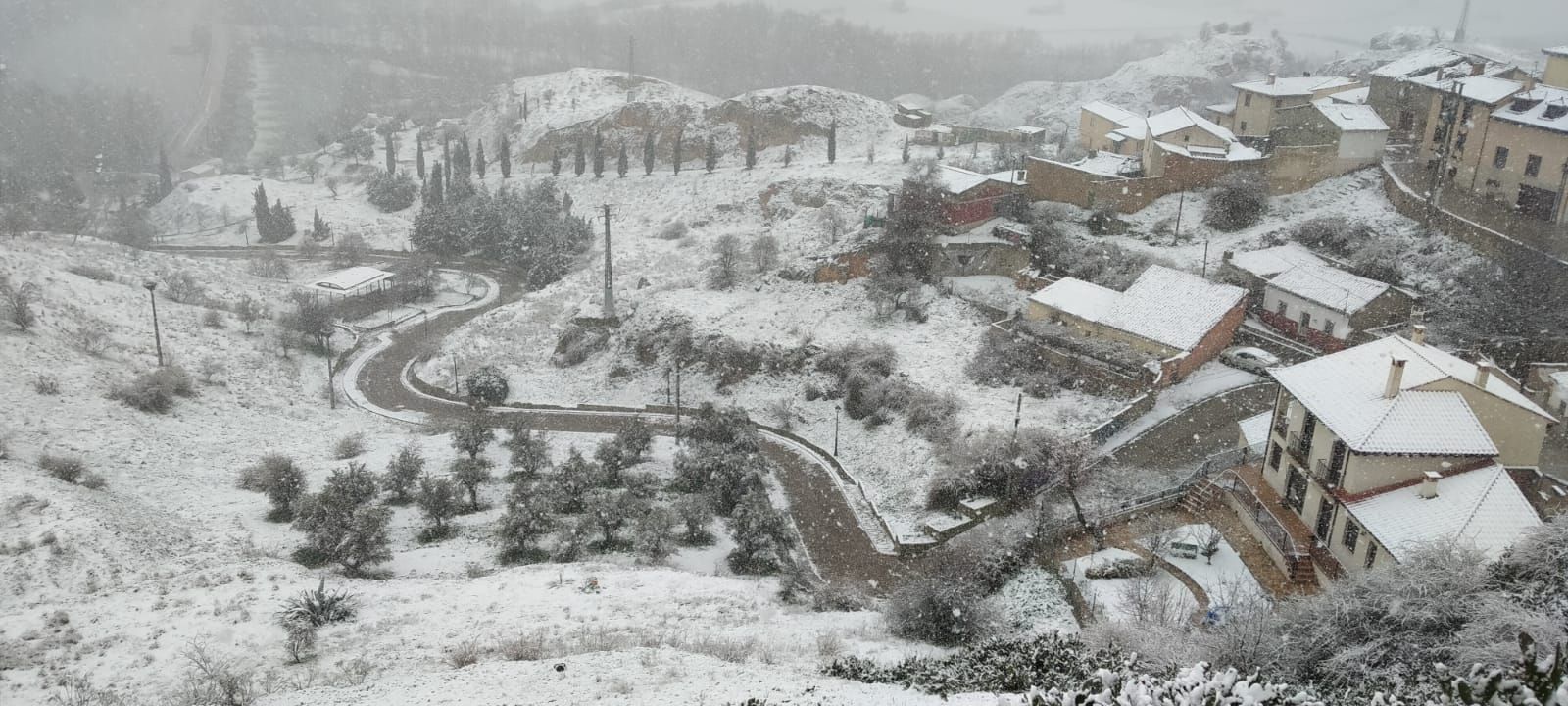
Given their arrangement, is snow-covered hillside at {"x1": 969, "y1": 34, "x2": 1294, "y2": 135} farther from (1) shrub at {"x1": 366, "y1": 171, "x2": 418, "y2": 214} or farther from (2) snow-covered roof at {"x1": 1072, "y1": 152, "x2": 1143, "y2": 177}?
(1) shrub at {"x1": 366, "y1": 171, "x2": 418, "y2": 214}

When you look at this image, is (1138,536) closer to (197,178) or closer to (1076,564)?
(1076,564)

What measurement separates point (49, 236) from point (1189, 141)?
60.4 m

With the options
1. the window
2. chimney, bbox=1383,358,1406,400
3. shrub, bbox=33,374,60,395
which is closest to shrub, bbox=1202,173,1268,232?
chimney, bbox=1383,358,1406,400

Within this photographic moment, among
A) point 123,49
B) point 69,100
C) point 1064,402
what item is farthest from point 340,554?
point 123,49

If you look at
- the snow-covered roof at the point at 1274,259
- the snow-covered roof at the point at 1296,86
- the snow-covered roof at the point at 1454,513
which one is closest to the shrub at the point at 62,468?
the snow-covered roof at the point at 1454,513

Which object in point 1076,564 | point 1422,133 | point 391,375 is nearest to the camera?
point 1076,564

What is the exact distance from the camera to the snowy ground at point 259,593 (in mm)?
14492

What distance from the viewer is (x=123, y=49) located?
119375 mm

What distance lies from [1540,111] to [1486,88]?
4882 millimetres

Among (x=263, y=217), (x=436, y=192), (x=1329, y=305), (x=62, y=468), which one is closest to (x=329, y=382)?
(x=62, y=468)

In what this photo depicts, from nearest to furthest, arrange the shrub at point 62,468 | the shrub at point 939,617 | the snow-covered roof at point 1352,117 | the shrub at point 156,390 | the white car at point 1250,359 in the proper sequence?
the shrub at point 939,617 < the shrub at point 62,468 < the shrub at point 156,390 < the white car at point 1250,359 < the snow-covered roof at point 1352,117

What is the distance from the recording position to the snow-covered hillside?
308 feet

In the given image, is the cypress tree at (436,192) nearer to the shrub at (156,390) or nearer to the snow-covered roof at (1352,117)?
the shrub at (156,390)

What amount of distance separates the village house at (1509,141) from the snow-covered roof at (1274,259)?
703cm
